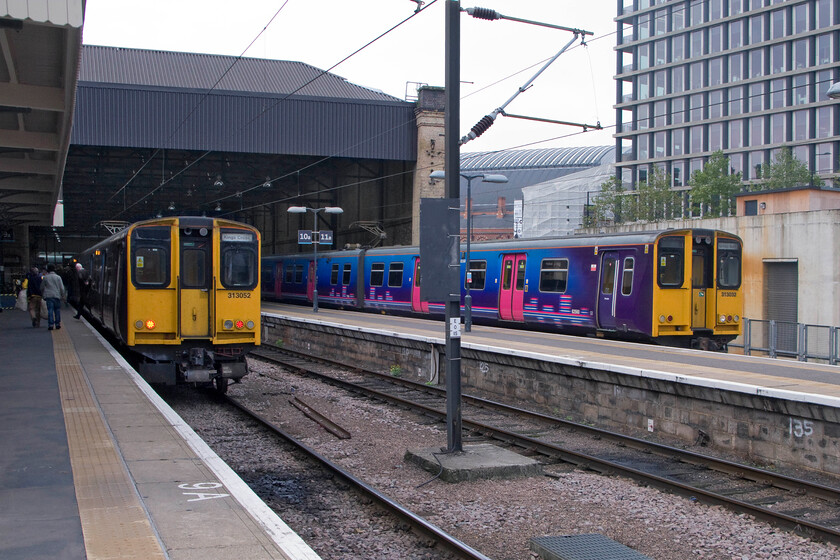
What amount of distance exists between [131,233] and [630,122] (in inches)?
2734

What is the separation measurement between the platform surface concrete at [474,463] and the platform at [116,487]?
2585 millimetres

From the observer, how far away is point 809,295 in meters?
21.2

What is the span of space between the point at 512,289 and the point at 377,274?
28.4ft

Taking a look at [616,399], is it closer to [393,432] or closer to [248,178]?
[393,432]

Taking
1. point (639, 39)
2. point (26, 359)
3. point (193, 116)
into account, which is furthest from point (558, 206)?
point (26, 359)

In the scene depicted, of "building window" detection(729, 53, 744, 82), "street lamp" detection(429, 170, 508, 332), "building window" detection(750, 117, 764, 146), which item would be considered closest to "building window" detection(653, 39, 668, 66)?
"building window" detection(729, 53, 744, 82)

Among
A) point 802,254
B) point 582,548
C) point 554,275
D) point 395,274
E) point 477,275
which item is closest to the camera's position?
point 582,548

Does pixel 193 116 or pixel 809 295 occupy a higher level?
pixel 193 116

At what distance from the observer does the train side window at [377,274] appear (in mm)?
28438

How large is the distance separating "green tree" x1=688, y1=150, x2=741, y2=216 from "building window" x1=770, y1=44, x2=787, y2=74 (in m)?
14.0

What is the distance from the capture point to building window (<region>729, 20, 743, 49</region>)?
6700 centimetres

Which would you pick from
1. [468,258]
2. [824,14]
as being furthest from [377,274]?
[824,14]

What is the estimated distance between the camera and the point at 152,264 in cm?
1285

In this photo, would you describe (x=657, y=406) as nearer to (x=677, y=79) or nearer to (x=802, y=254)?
(x=802, y=254)
